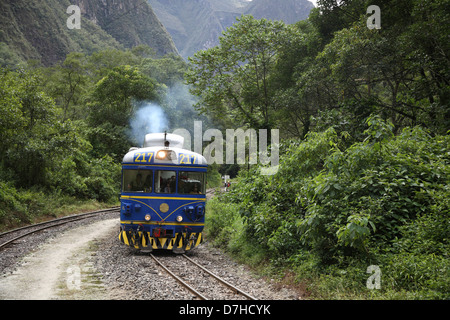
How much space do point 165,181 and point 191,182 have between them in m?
0.80

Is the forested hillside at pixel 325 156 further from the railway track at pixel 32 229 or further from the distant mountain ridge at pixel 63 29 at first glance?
the distant mountain ridge at pixel 63 29

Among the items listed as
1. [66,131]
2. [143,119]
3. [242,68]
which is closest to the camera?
[242,68]

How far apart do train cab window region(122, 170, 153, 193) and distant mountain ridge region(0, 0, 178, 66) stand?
233 ft

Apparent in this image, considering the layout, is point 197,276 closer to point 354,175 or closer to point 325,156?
point 354,175

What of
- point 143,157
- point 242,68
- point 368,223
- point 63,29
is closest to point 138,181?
point 143,157

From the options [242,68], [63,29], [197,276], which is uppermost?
[63,29]

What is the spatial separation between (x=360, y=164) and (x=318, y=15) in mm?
13486

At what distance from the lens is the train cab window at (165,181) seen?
11281 millimetres

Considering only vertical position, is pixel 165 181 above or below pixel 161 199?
above

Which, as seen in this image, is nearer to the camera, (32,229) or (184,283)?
(184,283)

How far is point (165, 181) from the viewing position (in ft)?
37.2

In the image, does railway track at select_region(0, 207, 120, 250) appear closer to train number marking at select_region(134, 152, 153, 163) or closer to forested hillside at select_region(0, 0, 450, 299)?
forested hillside at select_region(0, 0, 450, 299)

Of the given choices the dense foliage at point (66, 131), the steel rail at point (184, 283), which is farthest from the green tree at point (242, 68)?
the steel rail at point (184, 283)

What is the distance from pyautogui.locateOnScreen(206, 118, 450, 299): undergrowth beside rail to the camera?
6.55m
